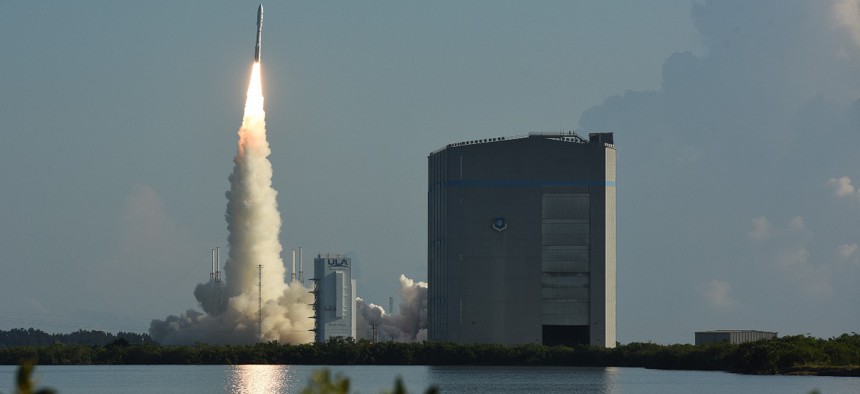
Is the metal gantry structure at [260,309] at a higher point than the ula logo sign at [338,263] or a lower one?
lower

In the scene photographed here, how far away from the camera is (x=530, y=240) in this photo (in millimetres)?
170125

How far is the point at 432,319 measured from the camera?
179375mm

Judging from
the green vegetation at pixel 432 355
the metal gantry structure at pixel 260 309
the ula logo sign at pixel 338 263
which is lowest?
the green vegetation at pixel 432 355

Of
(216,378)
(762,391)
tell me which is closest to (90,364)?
(216,378)

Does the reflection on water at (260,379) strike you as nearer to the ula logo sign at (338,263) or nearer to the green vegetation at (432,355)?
the green vegetation at (432,355)

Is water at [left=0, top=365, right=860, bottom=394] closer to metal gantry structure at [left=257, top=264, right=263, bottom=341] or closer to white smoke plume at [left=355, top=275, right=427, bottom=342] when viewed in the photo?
metal gantry structure at [left=257, top=264, right=263, bottom=341]

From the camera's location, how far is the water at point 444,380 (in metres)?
114

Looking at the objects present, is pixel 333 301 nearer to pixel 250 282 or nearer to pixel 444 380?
pixel 250 282

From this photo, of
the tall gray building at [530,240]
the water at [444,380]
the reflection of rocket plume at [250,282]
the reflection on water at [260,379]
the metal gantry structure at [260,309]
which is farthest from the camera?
the metal gantry structure at [260,309]

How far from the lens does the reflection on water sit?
380ft

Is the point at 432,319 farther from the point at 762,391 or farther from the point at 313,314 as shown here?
the point at 762,391

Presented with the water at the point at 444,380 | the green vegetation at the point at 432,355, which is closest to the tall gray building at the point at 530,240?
the green vegetation at the point at 432,355

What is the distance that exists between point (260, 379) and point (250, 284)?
4337 centimetres

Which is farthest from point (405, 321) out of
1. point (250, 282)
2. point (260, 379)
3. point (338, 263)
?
point (260, 379)
